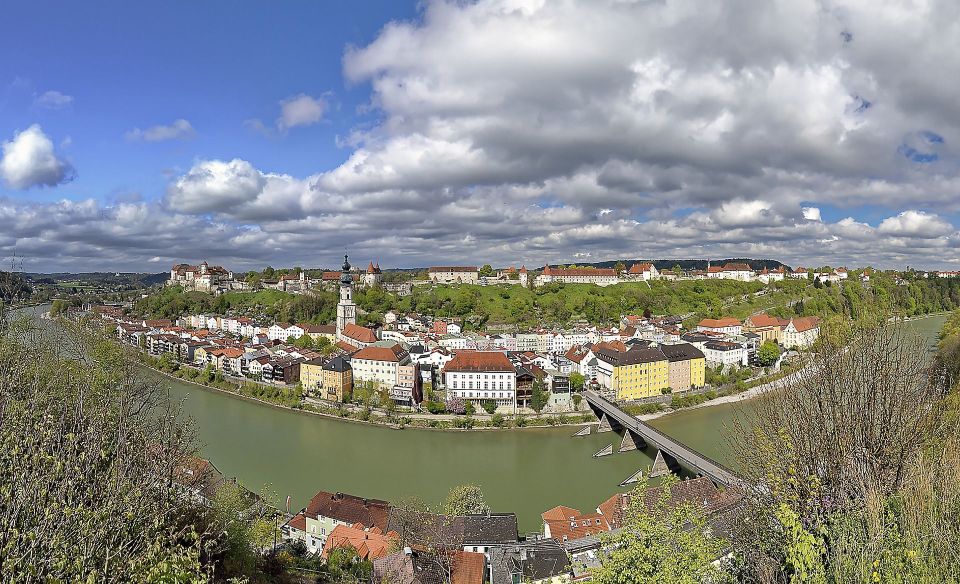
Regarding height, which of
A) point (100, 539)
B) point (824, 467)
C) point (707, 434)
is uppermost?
point (100, 539)

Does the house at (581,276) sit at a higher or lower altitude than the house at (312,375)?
higher

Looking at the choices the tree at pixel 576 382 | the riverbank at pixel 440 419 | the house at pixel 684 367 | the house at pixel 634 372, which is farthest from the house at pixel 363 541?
the house at pixel 684 367

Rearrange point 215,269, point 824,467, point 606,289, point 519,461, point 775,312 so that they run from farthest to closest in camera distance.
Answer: point 215,269, point 606,289, point 775,312, point 519,461, point 824,467

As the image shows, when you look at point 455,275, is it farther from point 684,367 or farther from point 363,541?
point 363,541

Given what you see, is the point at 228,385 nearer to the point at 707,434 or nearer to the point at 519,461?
the point at 519,461

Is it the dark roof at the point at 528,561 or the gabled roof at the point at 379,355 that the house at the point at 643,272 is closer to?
the gabled roof at the point at 379,355

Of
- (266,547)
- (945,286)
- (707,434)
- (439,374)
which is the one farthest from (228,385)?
(945,286)
